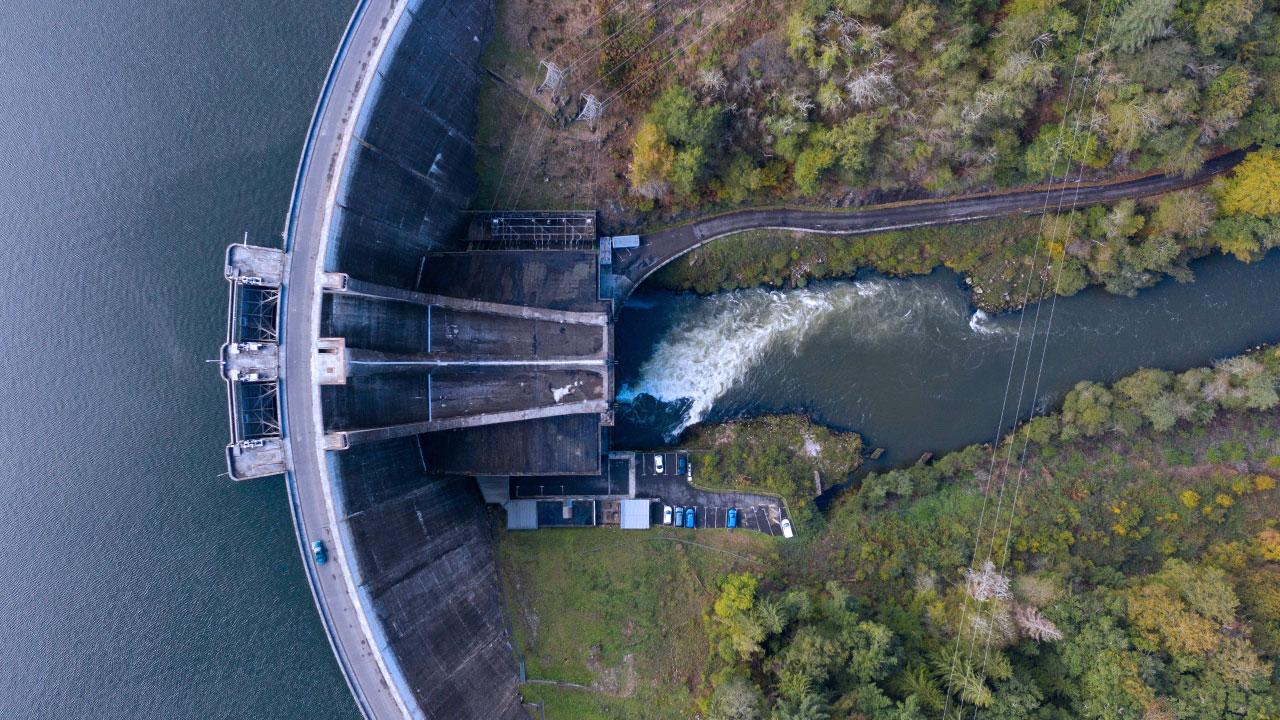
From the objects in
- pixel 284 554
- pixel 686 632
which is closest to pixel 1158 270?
pixel 686 632

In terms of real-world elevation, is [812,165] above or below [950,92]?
below

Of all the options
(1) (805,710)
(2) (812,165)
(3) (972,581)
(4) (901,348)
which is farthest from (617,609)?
(2) (812,165)

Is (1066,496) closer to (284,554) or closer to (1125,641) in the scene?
(1125,641)

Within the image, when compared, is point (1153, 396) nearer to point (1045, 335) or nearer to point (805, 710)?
point (1045, 335)

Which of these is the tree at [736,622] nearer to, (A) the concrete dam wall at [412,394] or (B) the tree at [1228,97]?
(A) the concrete dam wall at [412,394]

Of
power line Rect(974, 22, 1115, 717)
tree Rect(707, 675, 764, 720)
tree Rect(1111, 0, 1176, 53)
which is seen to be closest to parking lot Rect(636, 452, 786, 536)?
tree Rect(707, 675, 764, 720)

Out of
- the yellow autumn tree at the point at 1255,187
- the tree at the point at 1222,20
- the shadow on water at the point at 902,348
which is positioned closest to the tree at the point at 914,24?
the tree at the point at 1222,20
